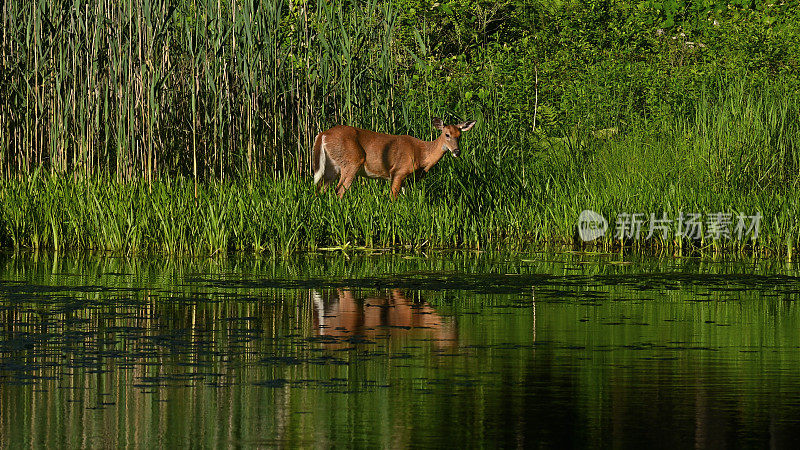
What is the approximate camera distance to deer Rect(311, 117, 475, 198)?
16.0 m

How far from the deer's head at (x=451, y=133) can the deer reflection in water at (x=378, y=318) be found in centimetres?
587

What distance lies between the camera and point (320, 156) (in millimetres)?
16062

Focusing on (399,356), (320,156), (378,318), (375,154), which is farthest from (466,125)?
(399,356)

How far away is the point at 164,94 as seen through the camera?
1661 centimetres

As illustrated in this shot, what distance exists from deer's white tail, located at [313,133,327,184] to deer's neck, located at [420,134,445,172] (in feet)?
4.12

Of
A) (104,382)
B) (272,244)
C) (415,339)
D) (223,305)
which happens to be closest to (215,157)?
(272,244)

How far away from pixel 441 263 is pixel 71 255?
12.3 ft

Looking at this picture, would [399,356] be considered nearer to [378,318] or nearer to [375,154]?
[378,318]

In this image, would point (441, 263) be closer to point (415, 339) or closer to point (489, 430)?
point (415, 339)

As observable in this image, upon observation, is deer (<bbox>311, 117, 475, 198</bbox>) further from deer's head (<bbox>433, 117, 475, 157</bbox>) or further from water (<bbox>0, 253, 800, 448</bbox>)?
water (<bbox>0, 253, 800, 448</bbox>)

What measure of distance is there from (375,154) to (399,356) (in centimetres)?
901

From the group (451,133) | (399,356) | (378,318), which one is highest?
(451,133)

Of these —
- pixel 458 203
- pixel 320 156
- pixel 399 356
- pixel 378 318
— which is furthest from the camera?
pixel 320 156

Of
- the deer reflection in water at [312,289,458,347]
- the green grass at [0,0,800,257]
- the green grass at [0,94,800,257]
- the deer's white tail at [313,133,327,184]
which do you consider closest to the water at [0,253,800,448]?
A: the deer reflection in water at [312,289,458,347]
